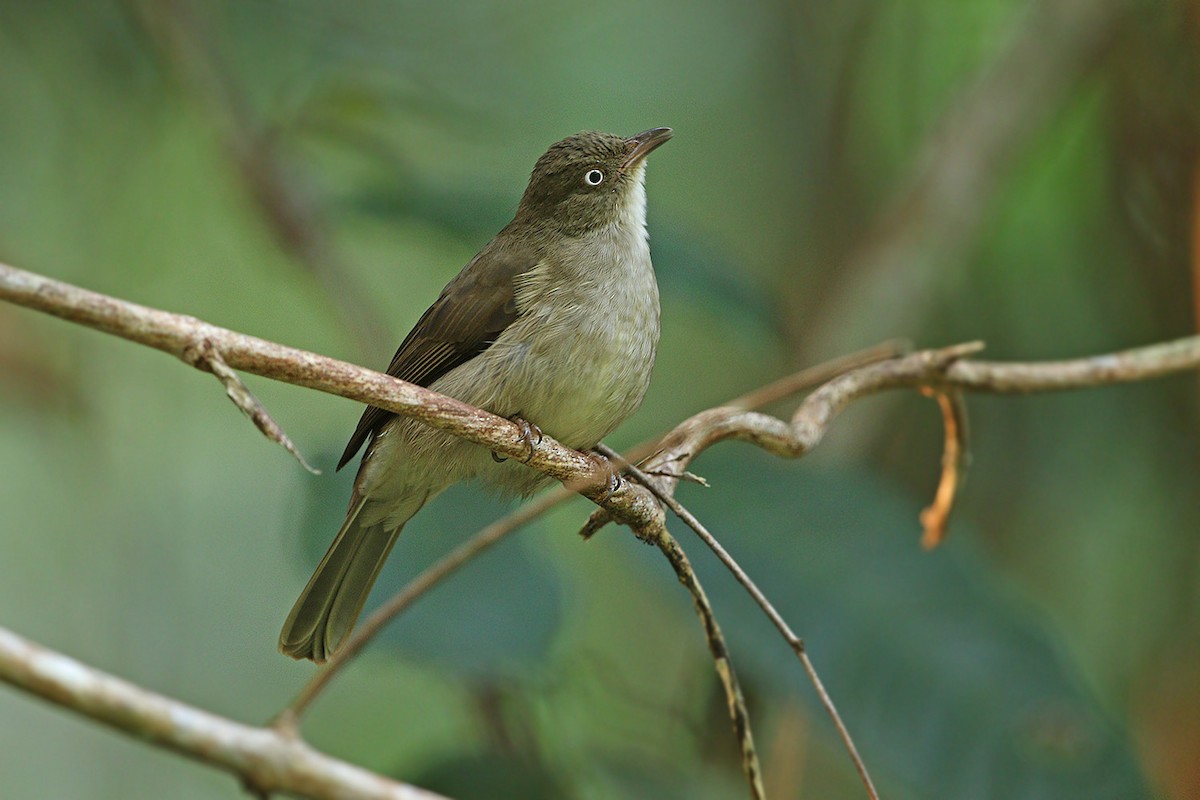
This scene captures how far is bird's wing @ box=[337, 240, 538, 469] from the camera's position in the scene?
331 cm

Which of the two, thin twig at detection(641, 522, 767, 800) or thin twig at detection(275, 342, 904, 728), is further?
thin twig at detection(641, 522, 767, 800)

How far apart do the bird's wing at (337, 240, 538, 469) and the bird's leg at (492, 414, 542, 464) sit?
0.27 metres

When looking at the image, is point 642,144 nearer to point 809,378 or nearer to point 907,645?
point 809,378

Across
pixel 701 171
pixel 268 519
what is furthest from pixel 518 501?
pixel 701 171

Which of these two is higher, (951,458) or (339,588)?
(951,458)

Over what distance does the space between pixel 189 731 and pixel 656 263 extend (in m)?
2.74

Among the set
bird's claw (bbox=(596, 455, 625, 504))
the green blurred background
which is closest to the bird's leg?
bird's claw (bbox=(596, 455, 625, 504))

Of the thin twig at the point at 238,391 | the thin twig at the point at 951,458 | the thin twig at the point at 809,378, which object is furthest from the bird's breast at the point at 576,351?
the thin twig at the point at 238,391

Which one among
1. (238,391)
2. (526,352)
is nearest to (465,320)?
(526,352)

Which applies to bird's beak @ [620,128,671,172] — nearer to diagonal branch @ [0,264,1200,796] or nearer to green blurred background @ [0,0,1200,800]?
green blurred background @ [0,0,1200,800]

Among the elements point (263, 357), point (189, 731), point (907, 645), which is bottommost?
point (907, 645)

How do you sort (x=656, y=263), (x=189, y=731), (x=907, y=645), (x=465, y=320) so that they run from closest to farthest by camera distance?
(x=189, y=731)
(x=465, y=320)
(x=907, y=645)
(x=656, y=263)

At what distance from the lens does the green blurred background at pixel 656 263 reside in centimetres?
477

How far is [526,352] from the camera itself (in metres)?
3.18
